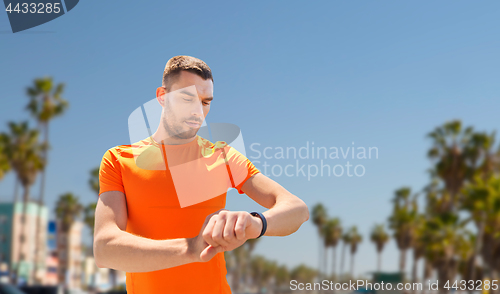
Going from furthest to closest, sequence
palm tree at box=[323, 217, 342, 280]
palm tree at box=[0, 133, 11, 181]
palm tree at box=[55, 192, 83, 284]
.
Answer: palm tree at box=[323, 217, 342, 280]
palm tree at box=[55, 192, 83, 284]
palm tree at box=[0, 133, 11, 181]

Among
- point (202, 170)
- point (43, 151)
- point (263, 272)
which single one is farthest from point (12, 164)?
point (263, 272)

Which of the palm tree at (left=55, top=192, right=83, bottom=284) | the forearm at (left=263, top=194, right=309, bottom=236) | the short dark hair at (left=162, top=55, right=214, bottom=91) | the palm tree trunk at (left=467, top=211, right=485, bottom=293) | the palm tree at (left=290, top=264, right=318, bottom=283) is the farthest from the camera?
the palm tree at (left=290, top=264, right=318, bottom=283)

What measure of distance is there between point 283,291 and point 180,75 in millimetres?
124635

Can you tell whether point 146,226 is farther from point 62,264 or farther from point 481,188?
point 62,264

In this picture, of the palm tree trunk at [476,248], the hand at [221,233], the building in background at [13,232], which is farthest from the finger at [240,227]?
the building in background at [13,232]

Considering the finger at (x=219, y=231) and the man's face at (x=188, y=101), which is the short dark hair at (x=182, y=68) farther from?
the finger at (x=219, y=231)

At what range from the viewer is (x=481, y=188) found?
4072 cm

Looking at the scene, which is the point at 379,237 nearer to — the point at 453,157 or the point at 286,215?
the point at 453,157

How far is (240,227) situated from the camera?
142 cm

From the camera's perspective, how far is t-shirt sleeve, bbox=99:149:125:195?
5.74 feet

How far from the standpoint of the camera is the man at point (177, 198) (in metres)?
1.50

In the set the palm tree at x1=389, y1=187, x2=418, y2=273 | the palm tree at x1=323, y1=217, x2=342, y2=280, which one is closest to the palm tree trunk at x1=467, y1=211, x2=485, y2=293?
the palm tree at x1=389, y1=187, x2=418, y2=273

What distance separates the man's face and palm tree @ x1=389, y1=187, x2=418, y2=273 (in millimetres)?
65337

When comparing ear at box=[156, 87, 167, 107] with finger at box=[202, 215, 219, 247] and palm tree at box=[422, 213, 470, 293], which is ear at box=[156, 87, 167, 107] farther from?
palm tree at box=[422, 213, 470, 293]
